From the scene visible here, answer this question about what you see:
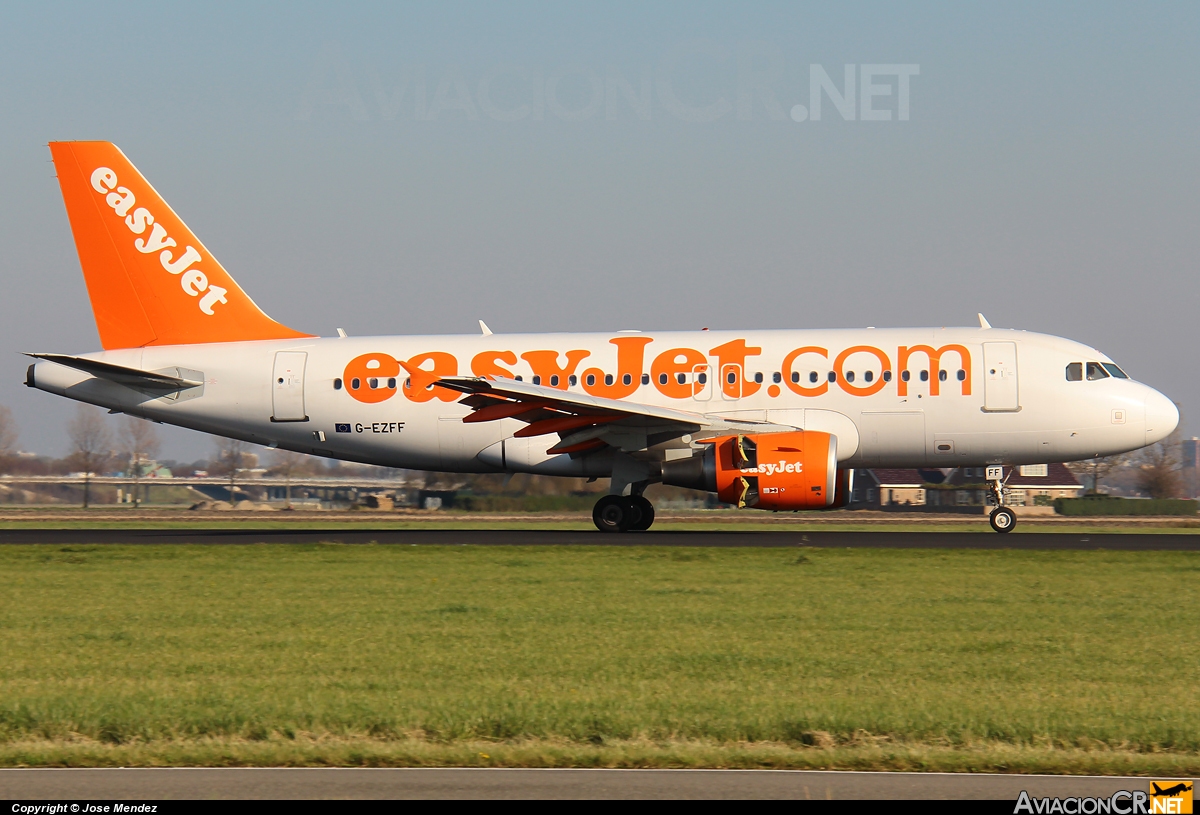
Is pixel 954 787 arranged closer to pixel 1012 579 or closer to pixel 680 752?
Answer: pixel 680 752

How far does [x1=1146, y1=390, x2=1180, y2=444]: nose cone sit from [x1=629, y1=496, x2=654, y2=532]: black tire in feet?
34.5

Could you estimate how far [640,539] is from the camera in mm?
24609

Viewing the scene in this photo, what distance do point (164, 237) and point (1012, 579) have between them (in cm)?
2110

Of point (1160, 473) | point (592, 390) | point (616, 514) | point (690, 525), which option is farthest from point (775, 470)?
point (1160, 473)

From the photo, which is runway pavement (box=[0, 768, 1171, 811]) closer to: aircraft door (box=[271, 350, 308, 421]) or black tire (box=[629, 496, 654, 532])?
black tire (box=[629, 496, 654, 532])

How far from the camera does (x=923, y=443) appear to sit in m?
25.9

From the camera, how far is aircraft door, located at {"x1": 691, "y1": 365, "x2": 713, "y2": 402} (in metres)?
26.4

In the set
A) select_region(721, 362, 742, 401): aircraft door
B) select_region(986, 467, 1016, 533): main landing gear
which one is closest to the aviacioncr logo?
select_region(721, 362, 742, 401): aircraft door

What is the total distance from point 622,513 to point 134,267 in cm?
1285

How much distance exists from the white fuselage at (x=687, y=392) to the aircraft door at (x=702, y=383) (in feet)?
0.14

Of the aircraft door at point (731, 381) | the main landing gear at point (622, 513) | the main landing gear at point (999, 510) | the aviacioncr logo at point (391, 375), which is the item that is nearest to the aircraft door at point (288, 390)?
the aviacioncr logo at point (391, 375)

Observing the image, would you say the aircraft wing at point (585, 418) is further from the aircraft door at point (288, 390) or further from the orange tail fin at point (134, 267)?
the orange tail fin at point (134, 267)

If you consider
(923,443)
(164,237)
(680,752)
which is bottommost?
(680,752)

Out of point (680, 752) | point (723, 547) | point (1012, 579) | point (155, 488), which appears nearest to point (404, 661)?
point (680, 752)
